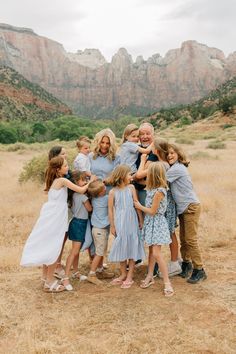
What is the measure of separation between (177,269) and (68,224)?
5.21ft

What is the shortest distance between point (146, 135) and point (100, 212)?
3.80 ft

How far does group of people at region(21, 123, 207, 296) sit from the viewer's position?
5207 mm

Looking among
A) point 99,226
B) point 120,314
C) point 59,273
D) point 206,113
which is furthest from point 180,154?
point 206,113

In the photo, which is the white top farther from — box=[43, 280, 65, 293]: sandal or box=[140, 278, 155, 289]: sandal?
box=[140, 278, 155, 289]: sandal

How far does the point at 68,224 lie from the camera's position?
5.57 m

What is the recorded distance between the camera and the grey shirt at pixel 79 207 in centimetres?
548

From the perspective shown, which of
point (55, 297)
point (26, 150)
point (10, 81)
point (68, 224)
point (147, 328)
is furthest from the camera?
point (10, 81)

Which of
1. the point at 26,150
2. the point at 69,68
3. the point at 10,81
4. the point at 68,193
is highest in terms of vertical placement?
the point at 69,68

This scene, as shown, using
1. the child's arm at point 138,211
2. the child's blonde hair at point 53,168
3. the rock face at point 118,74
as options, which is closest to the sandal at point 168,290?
the child's arm at point 138,211

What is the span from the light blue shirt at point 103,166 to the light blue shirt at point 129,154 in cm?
8

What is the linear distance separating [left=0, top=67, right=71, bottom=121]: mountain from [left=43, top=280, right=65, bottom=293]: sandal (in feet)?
207

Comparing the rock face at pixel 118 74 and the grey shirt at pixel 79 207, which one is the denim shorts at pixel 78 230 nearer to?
the grey shirt at pixel 79 207

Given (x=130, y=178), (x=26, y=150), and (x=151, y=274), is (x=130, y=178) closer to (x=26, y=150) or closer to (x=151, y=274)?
(x=151, y=274)

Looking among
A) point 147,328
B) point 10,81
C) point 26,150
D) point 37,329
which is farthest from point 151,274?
point 10,81
